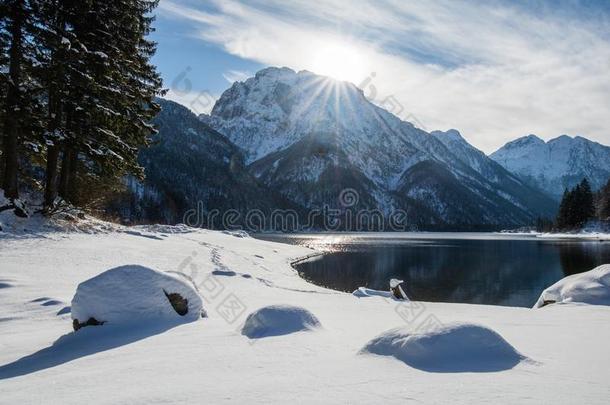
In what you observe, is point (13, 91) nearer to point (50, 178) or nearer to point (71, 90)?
point (71, 90)

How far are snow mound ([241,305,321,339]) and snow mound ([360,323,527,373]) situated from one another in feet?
6.35

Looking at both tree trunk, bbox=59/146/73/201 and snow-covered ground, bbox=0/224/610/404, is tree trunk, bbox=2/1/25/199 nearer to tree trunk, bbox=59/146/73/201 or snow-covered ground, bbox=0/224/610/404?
tree trunk, bbox=59/146/73/201

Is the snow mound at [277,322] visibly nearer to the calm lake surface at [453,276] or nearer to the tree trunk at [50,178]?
the tree trunk at [50,178]

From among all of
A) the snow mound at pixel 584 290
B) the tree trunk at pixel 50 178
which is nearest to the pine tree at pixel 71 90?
the tree trunk at pixel 50 178

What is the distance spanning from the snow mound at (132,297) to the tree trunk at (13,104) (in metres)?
11.3

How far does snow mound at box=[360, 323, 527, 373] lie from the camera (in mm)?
5750

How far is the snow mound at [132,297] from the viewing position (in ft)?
26.9

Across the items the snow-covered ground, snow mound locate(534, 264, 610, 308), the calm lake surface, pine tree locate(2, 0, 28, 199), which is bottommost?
the calm lake surface

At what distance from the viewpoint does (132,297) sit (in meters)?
8.56

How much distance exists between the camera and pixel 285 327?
8.04m

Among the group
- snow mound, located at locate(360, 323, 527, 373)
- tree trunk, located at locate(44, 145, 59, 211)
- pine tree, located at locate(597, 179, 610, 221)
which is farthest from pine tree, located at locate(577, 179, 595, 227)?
snow mound, located at locate(360, 323, 527, 373)

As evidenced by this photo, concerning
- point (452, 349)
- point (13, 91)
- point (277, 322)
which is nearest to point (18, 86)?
point (13, 91)

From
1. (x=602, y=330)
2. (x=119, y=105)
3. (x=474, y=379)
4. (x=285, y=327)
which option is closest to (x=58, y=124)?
(x=119, y=105)

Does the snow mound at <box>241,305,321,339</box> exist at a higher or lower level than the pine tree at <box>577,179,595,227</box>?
lower
